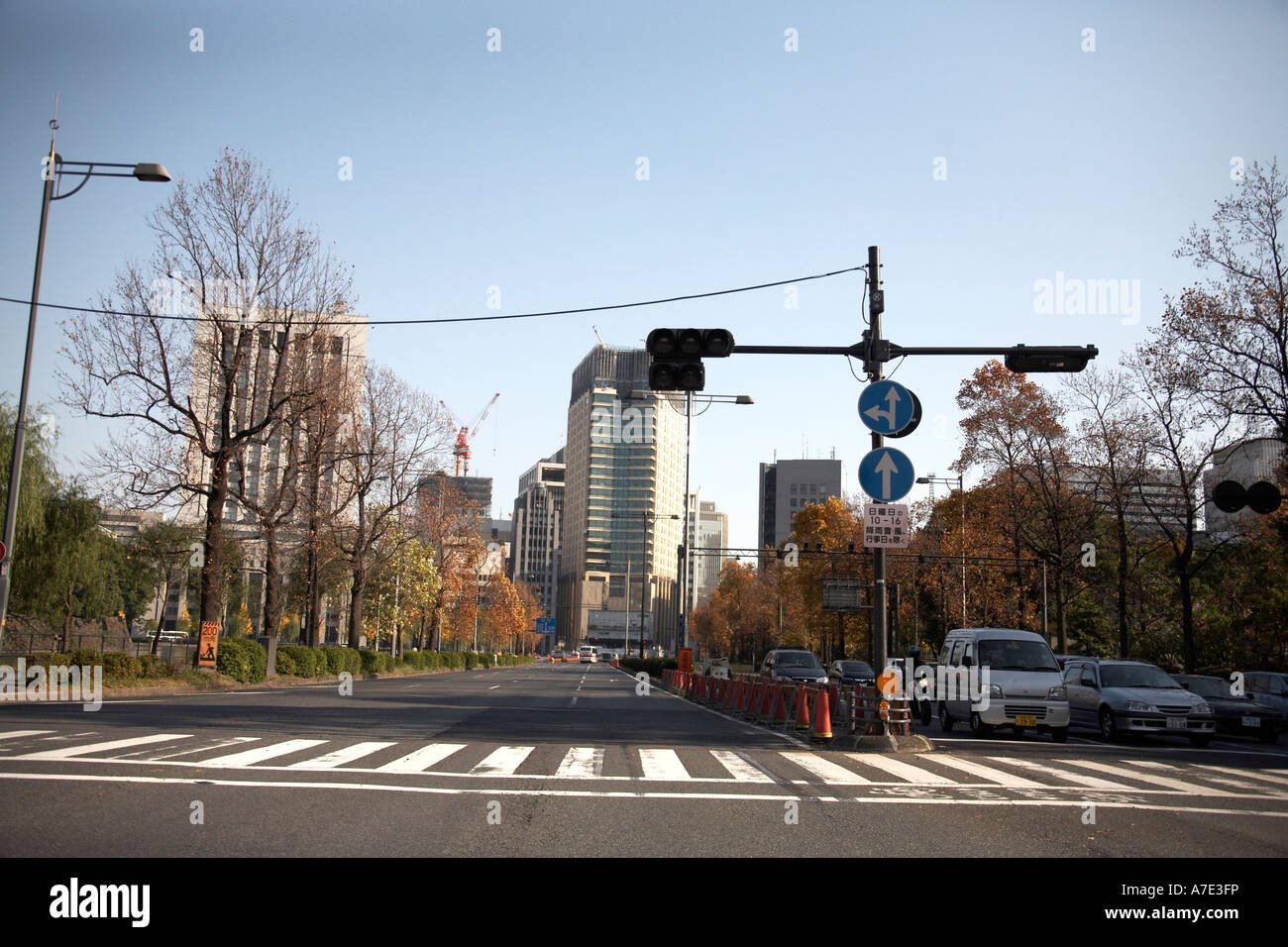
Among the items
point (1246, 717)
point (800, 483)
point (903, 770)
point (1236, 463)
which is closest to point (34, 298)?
point (903, 770)

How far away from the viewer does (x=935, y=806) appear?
9.25 meters

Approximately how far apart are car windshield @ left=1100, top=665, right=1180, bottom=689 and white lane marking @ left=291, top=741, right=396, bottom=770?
15.0 meters

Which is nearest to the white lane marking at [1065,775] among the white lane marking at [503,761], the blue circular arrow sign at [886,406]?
the blue circular arrow sign at [886,406]

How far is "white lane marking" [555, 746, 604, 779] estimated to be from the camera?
11035 mm

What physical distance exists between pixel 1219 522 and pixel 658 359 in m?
54.6

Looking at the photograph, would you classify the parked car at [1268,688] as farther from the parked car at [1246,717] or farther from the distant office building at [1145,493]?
the distant office building at [1145,493]

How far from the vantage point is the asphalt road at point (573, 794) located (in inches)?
279

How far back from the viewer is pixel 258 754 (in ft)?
38.2

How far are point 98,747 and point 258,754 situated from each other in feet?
6.33

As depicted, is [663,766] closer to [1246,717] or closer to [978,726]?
[978,726]

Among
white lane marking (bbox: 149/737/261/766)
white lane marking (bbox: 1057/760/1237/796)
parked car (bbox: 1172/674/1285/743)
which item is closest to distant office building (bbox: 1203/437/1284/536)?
parked car (bbox: 1172/674/1285/743)

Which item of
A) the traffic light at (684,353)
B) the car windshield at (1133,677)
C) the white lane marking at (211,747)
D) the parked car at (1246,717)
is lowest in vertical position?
the parked car at (1246,717)

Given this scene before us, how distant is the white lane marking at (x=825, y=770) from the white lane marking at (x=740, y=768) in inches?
21.9
